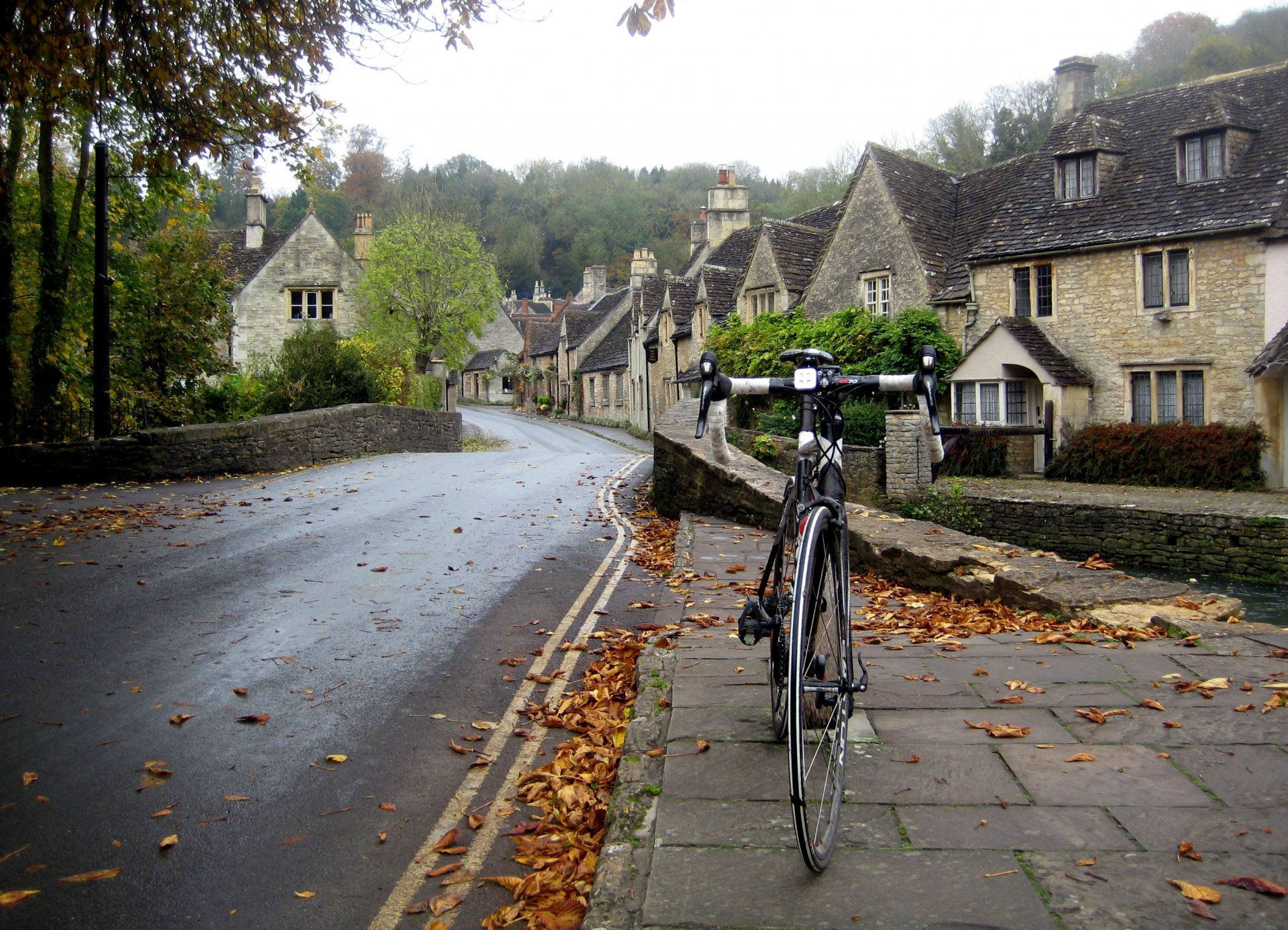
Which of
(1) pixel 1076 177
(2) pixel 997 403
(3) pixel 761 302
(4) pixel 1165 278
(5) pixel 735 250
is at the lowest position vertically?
(2) pixel 997 403

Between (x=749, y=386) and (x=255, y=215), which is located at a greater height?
(x=255, y=215)

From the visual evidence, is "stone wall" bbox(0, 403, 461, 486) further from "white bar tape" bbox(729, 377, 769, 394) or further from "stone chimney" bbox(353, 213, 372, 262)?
"stone chimney" bbox(353, 213, 372, 262)

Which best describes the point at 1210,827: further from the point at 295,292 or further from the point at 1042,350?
the point at 295,292

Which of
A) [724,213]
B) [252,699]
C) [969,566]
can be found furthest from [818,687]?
[724,213]

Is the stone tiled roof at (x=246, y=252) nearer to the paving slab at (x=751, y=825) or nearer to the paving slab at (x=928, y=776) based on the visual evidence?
the paving slab at (x=928, y=776)

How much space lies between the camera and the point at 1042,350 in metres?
27.0

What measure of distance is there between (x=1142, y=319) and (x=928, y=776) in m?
24.8

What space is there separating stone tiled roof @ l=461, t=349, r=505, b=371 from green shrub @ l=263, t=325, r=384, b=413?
A: 56248 mm

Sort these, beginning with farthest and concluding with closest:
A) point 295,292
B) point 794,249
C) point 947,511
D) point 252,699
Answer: point 295,292 → point 794,249 → point 947,511 → point 252,699

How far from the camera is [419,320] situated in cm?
4788

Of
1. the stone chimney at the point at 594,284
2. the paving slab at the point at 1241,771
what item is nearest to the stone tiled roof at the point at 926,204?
the paving slab at the point at 1241,771

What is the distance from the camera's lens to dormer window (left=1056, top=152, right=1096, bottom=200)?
27656mm

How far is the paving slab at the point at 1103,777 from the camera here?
3854 millimetres

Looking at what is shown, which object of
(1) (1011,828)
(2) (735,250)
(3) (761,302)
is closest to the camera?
(1) (1011,828)
